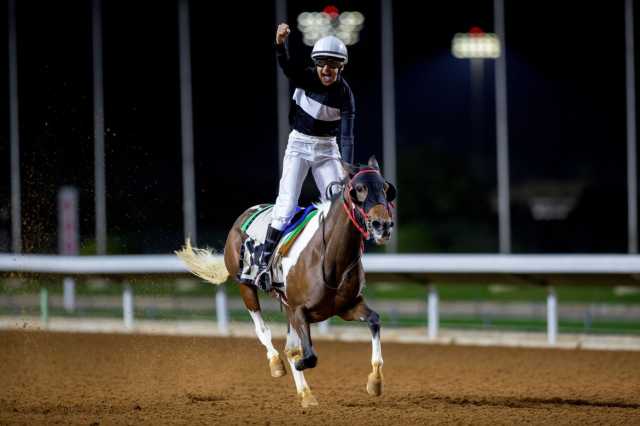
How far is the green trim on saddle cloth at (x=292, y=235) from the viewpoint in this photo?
8.29 meters

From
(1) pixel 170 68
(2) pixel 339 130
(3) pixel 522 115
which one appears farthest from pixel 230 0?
(2) pixel 339 130

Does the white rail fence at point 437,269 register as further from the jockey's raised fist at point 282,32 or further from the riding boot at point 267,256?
the jockey's raised fist at point 282,32

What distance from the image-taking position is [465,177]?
3328cm

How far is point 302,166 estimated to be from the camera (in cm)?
866

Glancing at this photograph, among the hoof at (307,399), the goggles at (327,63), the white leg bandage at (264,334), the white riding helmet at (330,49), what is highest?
the white riding helmet at (330,49)

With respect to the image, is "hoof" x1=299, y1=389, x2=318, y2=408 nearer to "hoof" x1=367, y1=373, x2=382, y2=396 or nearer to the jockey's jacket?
"hoof" x1=367, y1=373, x2=382, y2=396

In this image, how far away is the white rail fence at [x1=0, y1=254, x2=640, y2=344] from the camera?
13.4 meters

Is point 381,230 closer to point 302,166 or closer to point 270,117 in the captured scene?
point 302,166

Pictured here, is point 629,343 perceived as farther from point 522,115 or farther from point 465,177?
point 522,115

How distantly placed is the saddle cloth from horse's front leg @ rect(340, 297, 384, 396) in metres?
0.83

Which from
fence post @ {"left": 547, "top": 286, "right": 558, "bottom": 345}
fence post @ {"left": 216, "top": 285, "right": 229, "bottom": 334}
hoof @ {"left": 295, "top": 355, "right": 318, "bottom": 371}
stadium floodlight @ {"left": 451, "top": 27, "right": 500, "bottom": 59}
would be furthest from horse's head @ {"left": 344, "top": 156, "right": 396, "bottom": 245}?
stadium floodlight @ {"left": 451, "top": 27, "right": 500, "bottom": 59}

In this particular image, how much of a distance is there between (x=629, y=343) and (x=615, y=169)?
19.9 m

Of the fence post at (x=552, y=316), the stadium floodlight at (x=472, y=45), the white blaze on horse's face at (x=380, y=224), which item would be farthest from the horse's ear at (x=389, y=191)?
the stadium floodlight at (x=472, y=45)

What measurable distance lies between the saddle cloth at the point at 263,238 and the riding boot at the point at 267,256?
0.06 m
